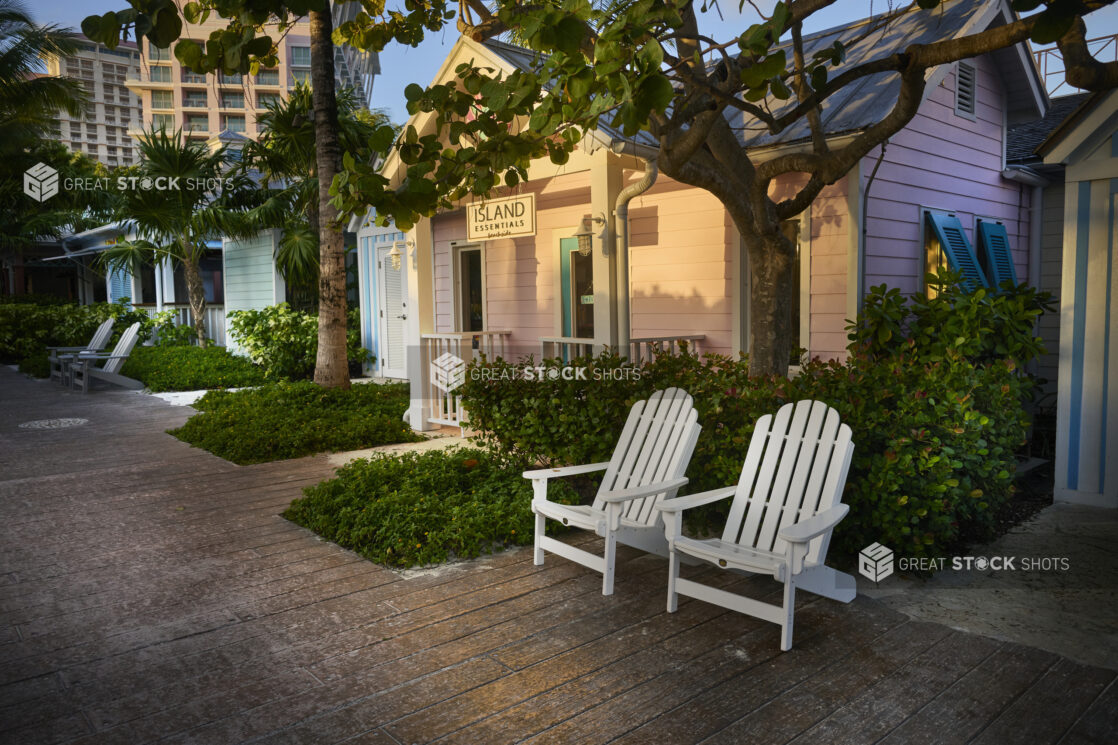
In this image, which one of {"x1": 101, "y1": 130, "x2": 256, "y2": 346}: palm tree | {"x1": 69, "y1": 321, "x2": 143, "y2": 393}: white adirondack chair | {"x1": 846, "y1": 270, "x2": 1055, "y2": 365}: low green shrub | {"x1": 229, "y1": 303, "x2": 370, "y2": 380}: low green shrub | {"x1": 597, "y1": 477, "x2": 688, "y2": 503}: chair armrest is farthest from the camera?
{"x1": 101, "y1": 130, "x2": 256, "y2": 346}: palm tree

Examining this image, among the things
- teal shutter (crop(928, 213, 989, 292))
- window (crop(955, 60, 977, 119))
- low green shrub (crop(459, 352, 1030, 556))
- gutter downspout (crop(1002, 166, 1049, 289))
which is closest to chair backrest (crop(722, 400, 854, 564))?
low green shrub (crop(459, 352, 1030, 556))

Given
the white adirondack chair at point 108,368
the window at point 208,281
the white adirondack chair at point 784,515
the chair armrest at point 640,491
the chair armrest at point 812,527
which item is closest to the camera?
the chair armrest at point 812,527

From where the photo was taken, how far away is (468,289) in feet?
37.4

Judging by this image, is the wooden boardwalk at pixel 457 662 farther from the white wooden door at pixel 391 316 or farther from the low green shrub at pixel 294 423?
the white wooden door at pixel 391 316

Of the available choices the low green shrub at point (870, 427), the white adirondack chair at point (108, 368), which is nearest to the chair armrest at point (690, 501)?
the low green shrub at point (870, 427)

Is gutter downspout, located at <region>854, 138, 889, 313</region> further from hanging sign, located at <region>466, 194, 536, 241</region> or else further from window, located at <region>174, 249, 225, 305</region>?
window, located at <region>174, 249, 225, 305</region>

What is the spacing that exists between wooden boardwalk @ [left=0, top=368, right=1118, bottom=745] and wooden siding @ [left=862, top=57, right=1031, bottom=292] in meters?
4.19

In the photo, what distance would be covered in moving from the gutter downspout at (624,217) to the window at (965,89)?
3.78 metres

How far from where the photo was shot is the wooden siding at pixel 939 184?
7.04 metres

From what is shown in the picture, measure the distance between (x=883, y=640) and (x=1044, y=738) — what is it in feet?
2.62

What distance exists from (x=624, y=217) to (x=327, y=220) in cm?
469

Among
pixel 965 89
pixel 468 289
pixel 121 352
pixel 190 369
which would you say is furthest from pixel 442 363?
pixel 121 352

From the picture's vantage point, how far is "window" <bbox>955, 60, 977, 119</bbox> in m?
8.02

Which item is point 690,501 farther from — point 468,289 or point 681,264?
point 468,289
